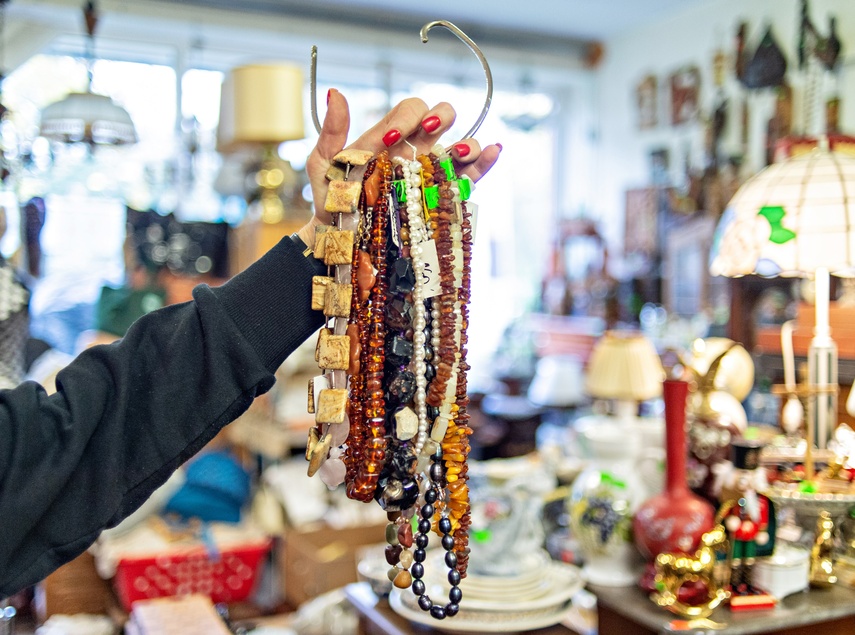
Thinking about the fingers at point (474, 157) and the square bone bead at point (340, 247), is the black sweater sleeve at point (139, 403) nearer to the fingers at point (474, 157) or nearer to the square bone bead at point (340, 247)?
the square bone bead at point (340, 247)

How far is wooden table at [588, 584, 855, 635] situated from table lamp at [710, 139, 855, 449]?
0.28 m

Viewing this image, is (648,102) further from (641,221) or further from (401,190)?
(401,190)

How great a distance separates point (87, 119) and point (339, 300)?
9.11ft

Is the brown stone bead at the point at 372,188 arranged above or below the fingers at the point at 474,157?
below

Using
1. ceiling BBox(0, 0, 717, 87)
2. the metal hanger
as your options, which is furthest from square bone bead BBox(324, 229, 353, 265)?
ceiling BBox(0, 0, 717, 87)

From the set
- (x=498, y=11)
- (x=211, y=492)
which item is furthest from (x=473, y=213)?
(x=498, y=11)

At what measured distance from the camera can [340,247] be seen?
891mm

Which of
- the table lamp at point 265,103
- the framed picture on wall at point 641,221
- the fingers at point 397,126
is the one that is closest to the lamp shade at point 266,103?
the table lamp at point 265,103

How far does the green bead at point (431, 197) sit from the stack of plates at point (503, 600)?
77 cm

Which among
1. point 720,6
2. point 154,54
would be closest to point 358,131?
point 154,54

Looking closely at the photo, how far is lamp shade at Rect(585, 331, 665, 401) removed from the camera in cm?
267

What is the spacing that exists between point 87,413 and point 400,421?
0.33 meters

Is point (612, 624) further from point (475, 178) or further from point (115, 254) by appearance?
point (115, 254)

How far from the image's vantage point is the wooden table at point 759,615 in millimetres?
1227
